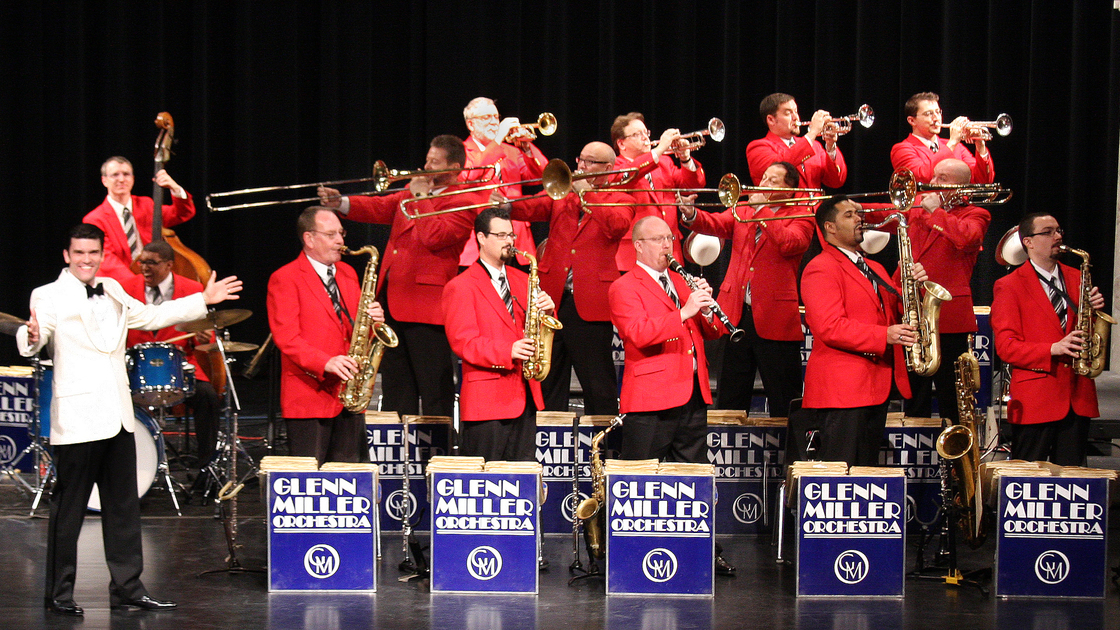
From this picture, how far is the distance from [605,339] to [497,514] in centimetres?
147

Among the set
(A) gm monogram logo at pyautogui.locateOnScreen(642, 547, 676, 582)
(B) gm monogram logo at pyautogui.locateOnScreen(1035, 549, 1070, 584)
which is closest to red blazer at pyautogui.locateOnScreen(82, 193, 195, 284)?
(A) gm monogram logo at pyautogui.locateOnScreen(642, 547, 676, 582)

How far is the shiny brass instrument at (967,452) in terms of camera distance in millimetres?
5039

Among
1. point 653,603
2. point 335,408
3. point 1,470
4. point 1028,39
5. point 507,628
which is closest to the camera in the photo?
point 507,628

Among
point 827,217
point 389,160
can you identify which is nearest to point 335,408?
point 827,217

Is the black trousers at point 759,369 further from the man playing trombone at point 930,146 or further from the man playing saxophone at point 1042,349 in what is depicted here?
the man playing trombone at point 930,146

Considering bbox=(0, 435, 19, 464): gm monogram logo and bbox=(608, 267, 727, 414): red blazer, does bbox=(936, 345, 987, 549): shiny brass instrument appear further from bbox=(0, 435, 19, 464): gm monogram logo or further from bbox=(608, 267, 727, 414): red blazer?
bbox=(0, 435, 19, 464): gm monogram logo

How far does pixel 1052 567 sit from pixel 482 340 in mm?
2503

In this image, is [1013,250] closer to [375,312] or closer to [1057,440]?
[1057,440]

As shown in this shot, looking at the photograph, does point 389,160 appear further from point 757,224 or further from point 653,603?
point 653,603

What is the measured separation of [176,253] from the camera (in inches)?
275

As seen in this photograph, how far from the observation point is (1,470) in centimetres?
699

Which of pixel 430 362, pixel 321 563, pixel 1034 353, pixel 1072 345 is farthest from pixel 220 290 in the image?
pixel 1072 345

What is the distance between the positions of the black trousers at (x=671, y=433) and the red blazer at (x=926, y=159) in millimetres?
1989

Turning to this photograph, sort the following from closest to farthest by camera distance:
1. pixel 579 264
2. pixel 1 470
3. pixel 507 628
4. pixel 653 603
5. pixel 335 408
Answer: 1. pixel 507 628
2. pixel 653 603
3. pixel 335 408
4. pixel 579 264
5. pixel 1 470
